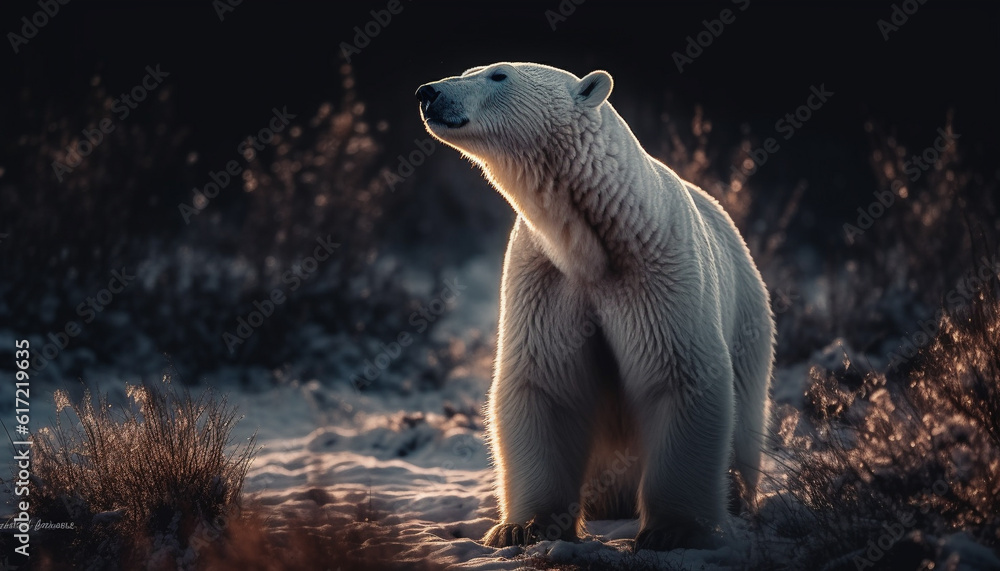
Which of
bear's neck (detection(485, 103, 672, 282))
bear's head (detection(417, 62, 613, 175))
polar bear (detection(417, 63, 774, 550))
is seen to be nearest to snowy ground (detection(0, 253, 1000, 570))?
polar bear (detection(417, 63, 774, 550))

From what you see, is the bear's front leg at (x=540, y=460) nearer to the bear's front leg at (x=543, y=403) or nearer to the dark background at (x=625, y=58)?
the bear's front leg at (x=543, y=403)

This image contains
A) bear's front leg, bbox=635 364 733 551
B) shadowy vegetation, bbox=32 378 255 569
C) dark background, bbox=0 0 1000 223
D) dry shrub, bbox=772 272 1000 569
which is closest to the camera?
dry shrub, bbox=772 272 1000 569

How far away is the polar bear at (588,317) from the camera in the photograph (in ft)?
10.1

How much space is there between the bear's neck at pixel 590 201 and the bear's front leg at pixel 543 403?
0.51 ft

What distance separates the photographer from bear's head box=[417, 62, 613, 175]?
10.2 ft

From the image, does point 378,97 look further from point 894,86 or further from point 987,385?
point 987,385

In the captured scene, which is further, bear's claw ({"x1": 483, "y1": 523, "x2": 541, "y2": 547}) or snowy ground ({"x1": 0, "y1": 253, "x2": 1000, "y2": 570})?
bear's claw ({"x1": 483, "y1": 523, "x2": 541, "y2": 547})

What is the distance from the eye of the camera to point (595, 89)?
10.5 ft

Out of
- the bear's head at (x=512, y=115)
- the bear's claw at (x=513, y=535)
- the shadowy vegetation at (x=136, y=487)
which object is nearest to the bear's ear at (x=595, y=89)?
the bear's head at (x=512, y=115)

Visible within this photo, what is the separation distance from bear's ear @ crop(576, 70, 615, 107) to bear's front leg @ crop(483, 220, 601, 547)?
0.56 meters

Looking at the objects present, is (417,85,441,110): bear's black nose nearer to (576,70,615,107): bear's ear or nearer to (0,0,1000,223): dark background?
(576,70,615,107): bear's ear

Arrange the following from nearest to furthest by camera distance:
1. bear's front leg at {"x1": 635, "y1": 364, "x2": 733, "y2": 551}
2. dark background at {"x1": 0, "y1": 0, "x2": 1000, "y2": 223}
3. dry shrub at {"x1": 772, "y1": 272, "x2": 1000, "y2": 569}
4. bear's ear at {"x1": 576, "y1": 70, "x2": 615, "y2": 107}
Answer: dry shrub at {"x1": 772, "y1": 272, "x2": 1000, "y2": 569} < bear's front leg at {"x1": 635, "y1": 364, "x2": 733, "y2": 551} < bear's ear at {"x1": 576, "y1": 70, "x2": 615, "y2": 107} < dark background at {"x1": 0, "y1": 0, "x2": 1000, "y2": 223}

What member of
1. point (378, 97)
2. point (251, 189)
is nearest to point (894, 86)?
point (378, 97)

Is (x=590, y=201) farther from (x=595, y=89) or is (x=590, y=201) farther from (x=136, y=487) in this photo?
(x=136, y=487)
